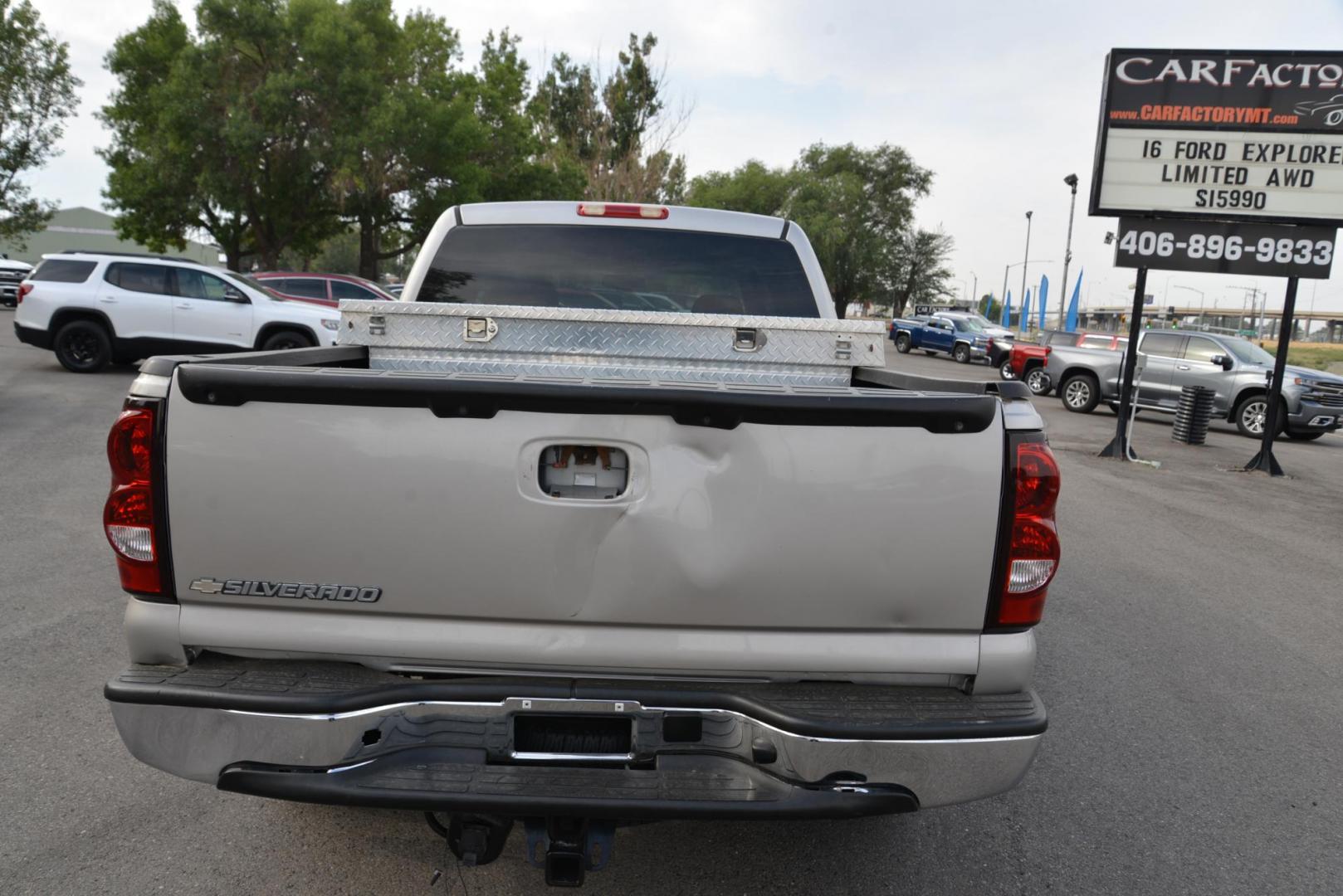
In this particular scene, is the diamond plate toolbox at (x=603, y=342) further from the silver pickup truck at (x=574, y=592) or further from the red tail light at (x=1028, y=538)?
the red tail light at (x=1028, y=538)

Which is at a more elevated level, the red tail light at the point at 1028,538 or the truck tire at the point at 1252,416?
the red tail light at the point at 1028,538

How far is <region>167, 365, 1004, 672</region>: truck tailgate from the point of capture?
2.32m

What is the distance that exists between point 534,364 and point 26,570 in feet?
13.1

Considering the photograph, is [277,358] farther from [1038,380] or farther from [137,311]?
[1038,380]

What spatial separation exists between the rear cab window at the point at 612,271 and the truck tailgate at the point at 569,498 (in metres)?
2.18

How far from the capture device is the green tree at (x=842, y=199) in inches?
2569

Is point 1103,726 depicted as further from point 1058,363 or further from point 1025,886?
point 1058,363

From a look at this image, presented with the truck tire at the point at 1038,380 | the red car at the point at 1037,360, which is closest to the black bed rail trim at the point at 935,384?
the red car at the point at 1037,360

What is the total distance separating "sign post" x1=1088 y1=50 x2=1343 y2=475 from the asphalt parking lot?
7213 mm

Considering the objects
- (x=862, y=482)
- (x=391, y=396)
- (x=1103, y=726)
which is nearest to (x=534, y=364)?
(x=391, y=396)

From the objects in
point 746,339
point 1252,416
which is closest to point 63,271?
point 746,339

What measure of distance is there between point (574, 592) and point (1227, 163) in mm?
13145

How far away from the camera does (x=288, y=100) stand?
29.2 metres

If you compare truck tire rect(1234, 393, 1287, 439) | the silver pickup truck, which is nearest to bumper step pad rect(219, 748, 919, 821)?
the silver pickup truck
